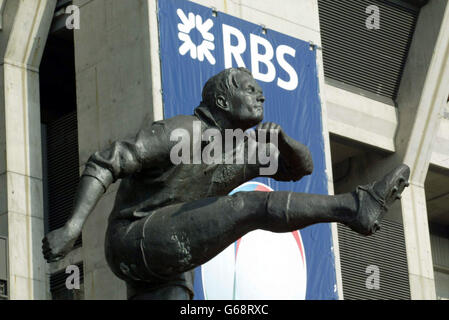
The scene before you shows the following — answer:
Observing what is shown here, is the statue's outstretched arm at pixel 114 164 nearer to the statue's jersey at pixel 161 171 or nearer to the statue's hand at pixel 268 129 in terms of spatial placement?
the statue's jersey at pixel 161 171

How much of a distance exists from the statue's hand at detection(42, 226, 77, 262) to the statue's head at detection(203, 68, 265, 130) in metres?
1.66

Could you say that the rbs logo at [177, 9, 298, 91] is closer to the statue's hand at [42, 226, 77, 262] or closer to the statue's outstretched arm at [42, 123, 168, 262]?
the statue's outstretched arm at [42, 123, 168, 262]

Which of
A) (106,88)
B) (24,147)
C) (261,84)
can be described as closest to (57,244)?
(106,88)

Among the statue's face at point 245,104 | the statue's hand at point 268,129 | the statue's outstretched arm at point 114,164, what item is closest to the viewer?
the statue's outstretched arm at point 114,164

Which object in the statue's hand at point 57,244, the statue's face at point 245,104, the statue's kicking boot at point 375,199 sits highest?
the statue's face at point 245,104

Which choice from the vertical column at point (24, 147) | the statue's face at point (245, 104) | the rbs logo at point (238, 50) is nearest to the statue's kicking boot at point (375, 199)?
the statue's face at point (245, 104)

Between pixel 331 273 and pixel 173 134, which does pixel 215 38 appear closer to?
pixel 331 273

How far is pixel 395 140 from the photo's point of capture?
29562mm

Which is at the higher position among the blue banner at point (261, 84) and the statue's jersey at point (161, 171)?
the blue banner at point (261, 84)

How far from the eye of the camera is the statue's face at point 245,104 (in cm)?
1055

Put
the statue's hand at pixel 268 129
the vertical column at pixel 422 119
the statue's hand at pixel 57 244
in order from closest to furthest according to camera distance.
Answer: the statue's hand at pixel 57 244
the statue's hand at pixel 268 129
the vertical column at pixel 422 119
